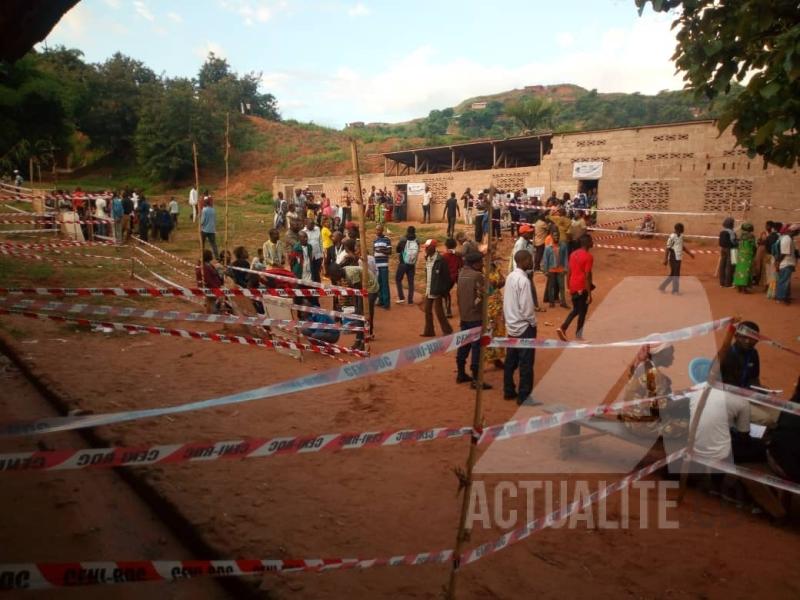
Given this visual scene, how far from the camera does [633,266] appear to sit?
15.4 m

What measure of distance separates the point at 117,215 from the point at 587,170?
645 inches

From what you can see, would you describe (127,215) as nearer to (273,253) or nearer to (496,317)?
(273,253)

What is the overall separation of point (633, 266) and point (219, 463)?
13423mm

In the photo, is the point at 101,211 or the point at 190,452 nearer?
the point at 190,452

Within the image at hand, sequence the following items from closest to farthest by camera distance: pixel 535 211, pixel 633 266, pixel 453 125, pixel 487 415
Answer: pixel 487 415, pixel 633 266, pixel 535 211, pixel 453 125

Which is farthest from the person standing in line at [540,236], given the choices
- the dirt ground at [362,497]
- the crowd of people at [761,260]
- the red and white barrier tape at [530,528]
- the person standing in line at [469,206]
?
the person standing in line at [469,206]

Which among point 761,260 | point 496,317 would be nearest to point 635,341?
point 496,317

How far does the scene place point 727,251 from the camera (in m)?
12.7

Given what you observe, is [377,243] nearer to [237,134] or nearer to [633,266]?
[633,266]

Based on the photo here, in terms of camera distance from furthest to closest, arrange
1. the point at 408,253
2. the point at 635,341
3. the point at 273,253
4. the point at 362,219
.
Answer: the point at 408,253 → the point at 273,253 → the point at 362,219 → the point at 635,341

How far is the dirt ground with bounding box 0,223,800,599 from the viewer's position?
3.55 m

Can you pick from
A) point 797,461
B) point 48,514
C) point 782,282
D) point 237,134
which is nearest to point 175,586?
point 48,514

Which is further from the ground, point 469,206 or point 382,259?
point 469,206

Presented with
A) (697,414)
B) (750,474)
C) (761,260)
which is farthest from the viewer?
(761,260)
